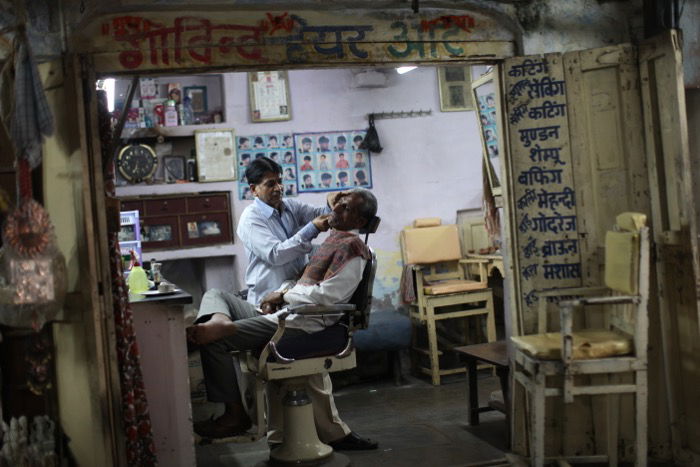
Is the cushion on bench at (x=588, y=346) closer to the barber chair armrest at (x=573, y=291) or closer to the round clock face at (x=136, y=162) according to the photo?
the barber chair armrest at (x=573, y=291)

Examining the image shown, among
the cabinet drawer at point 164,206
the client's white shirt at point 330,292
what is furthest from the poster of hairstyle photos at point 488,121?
the cabinet drawer at point 164,206

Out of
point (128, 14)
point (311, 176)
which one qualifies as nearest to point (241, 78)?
point (311, 176)

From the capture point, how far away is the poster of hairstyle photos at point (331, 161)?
21.9 ft

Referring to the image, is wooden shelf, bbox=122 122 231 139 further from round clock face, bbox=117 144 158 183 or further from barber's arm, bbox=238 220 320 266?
barber's arm, bbox=238 220 320 266

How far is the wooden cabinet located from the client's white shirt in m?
2.43

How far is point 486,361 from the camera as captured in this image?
446 cm

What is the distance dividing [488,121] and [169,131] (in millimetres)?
2861

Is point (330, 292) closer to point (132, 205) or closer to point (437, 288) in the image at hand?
point (437, 288)

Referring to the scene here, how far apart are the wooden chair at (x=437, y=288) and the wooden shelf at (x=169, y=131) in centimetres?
187

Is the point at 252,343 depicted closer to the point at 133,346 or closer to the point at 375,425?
the point at 133,346

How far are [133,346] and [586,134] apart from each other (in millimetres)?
2508


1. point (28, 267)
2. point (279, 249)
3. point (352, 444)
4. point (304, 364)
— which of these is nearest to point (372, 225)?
point (279, 249)

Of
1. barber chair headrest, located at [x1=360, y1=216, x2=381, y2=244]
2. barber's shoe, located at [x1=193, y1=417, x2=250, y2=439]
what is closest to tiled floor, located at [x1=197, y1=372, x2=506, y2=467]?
barber's shoe, located at [x1=193, y1=417, x2=250, y2=439]

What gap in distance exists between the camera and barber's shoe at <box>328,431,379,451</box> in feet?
14.9
